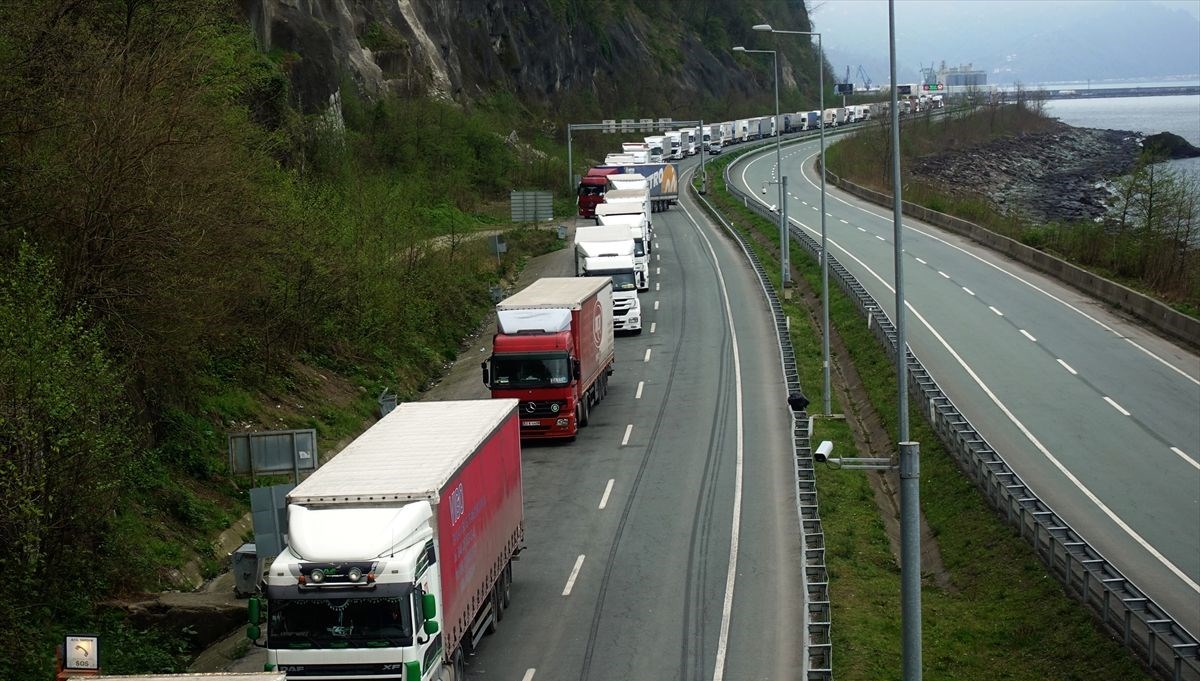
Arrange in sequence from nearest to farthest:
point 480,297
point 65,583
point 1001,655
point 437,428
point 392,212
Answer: point 65,583 → point 437,428 → point 1001,655 → point 392,212 → point 480,297

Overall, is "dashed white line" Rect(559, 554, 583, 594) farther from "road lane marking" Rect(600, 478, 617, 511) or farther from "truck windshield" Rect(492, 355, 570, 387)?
"truck windshield" Rect(492, 355, 570, 387)

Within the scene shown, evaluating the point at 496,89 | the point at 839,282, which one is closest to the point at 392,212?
the point at 839,282

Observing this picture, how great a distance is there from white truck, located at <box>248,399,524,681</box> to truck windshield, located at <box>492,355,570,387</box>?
44.0 feet

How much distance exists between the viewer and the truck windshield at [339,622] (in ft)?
52.5

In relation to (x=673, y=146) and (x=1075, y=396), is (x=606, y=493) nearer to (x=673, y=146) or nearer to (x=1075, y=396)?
(x=1075, y=396)

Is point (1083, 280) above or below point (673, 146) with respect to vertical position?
below

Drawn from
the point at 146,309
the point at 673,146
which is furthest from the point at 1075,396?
the point at 673,146

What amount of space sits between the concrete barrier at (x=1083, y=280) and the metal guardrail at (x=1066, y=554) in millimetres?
11699

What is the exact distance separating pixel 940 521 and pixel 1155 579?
6154 mm

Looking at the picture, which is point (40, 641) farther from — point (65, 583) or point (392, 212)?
point (392, 212)

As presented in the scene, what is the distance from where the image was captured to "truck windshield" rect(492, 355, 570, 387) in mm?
33719

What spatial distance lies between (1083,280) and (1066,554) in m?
34.1

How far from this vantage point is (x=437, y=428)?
70.1 feet

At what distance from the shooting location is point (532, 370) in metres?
33.8
